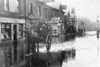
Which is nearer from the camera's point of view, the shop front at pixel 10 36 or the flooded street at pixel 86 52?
the flooded street at pixel 86 52

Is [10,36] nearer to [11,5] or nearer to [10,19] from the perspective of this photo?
[10,19]

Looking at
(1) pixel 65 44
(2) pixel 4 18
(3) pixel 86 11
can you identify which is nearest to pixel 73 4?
(3) pixel 86 11

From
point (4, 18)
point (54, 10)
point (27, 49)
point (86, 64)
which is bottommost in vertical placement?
point (86, 64)

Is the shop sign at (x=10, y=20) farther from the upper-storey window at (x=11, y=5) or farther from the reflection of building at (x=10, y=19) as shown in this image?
the upper-storey window at (x=11, y=5)

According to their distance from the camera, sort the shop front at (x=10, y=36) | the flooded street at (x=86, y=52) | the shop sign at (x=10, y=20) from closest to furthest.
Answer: the flooded street at (x=86, y=52), the shop front at (x=10, y=36), the shop sign at (x=10, y=20)

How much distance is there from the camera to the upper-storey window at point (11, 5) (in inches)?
86.7

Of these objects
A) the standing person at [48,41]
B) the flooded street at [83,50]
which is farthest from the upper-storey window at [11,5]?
the flooded street at [83,50]

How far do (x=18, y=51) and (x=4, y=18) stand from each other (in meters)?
0.69

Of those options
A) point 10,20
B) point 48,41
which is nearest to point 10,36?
point 10,20

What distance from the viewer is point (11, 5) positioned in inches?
87.7

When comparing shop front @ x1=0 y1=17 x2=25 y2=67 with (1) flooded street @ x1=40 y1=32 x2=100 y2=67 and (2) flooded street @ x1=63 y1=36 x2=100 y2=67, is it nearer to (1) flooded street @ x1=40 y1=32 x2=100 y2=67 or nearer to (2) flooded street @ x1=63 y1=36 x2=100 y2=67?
(1) flooded street @ x1=40 y1=32 x2=100 y2=67

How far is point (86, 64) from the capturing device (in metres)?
1.88

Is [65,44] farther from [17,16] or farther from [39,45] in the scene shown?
[17,16]

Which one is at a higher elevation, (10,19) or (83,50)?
(10,19)
